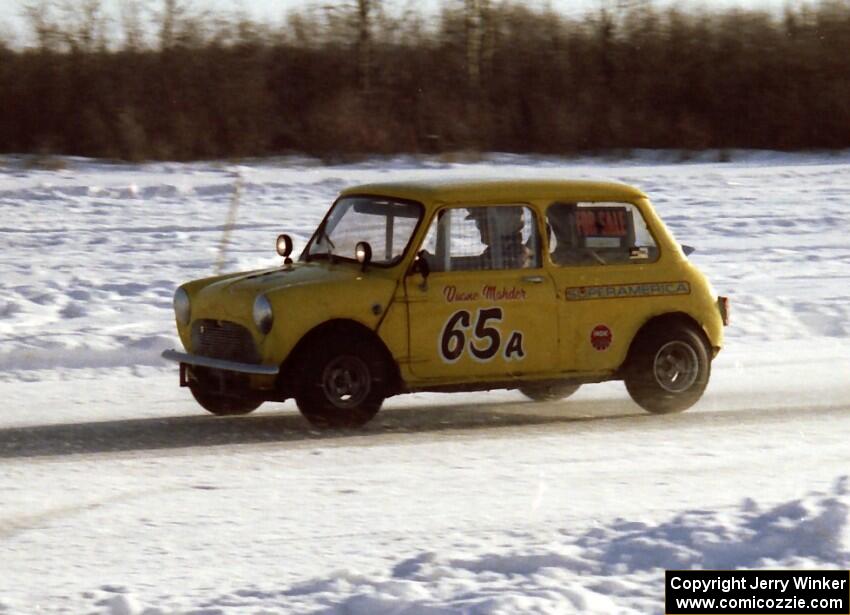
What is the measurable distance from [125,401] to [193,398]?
1.53 ft

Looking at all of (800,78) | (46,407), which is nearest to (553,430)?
(46,407)

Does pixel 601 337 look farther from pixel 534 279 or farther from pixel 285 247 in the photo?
pixel 285 247

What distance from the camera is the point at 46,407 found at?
34.6 ft

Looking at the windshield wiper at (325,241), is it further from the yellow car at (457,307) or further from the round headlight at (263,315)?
the round headlight at (263,315)

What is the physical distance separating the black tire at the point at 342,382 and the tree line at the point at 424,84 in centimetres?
1900

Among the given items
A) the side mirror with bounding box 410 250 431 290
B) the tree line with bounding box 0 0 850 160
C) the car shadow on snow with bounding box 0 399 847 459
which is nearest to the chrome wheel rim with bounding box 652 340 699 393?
the car shadow on snow with bounding box 0 399 847 459

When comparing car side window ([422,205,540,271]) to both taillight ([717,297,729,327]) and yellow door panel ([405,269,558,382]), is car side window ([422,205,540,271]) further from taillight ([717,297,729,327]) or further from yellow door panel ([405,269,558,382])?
taillight ([717,297,729,327])

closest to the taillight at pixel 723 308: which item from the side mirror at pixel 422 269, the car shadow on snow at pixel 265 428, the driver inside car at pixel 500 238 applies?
the car shadow on snow at pixel 265 428

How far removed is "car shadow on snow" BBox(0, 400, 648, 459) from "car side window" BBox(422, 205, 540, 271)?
40.5 inches

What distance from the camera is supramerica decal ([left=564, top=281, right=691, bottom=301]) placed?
10.2 meters

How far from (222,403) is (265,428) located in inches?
16.5

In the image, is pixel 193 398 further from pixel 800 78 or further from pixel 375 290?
pixel 800 78


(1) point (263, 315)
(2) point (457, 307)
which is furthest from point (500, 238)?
(1) point (263, 315)

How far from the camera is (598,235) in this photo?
10453 mm
